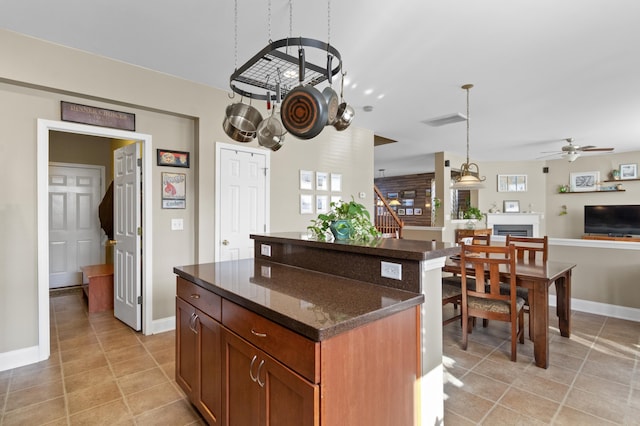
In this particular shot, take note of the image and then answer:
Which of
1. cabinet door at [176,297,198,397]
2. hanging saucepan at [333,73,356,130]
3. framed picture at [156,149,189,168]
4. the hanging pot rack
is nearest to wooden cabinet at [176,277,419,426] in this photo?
cabinet door at [176,297,198,397]

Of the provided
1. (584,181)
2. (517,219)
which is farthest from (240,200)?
(584,181)

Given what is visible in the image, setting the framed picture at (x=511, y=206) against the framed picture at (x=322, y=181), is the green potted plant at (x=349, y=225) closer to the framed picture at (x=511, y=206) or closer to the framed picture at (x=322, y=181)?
the framed picture at (x=322, y=181)

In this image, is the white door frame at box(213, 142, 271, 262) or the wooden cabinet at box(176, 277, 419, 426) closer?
the wooden cabinet at box(176, 277, 419, 426)

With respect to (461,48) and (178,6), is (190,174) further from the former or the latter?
(461,48)

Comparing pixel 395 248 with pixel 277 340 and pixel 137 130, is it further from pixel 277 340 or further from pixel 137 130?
pixel 137 130

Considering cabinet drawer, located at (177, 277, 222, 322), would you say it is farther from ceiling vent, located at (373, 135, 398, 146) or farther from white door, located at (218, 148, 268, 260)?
ceiling vent, located at (373, 135, 398, 146)

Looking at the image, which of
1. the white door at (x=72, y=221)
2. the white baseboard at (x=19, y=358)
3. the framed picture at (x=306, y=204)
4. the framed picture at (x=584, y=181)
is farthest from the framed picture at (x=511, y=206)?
the white baseboard at (x=19, y=358)

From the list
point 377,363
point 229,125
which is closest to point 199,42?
point 229,125

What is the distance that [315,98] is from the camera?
63.0 inches

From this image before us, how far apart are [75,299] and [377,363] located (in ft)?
16.7

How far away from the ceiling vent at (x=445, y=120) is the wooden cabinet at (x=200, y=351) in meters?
4.33

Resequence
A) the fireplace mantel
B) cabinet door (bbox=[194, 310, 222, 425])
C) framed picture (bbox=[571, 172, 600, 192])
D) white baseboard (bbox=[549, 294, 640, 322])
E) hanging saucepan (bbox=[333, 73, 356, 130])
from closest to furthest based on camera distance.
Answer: cabinet door (bbox=[194, 310, 222, 425]), hanging saucepan (bbox=[333, 73, 356, 130]), white baseboard (bbox=[549, 294, 640, 322]), framed picture (bbox=[571, 172, 600, 192]), the fireplace mantel

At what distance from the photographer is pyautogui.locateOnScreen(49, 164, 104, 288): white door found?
206 inches

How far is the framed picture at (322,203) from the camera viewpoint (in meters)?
4.83
